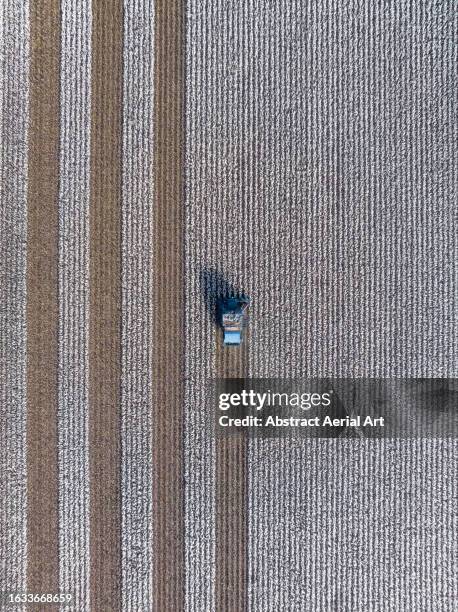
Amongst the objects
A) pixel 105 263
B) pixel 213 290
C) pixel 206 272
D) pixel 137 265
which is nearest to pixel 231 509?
pixel 213 290

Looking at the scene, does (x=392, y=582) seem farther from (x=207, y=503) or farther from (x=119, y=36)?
(x=119, y=36)

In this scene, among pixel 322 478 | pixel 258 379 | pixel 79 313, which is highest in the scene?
pixel 79 313

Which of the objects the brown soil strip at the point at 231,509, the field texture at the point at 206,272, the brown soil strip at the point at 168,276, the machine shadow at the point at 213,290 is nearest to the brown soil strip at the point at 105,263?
the field texture at the point at 206,272

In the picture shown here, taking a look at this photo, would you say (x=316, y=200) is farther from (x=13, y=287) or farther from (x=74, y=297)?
(x=13, y=287)

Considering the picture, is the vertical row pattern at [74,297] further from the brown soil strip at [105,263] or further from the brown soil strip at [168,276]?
the brown soil strip at [168,276]

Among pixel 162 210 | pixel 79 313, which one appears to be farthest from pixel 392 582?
pixel 162 210

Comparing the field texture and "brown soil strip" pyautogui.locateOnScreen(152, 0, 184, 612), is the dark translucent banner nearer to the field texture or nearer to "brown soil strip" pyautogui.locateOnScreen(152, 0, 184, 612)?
the field texture

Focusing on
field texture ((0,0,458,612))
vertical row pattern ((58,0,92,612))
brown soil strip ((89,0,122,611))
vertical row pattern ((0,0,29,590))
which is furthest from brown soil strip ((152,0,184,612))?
vertical row pattern ((0,0,29,590))
